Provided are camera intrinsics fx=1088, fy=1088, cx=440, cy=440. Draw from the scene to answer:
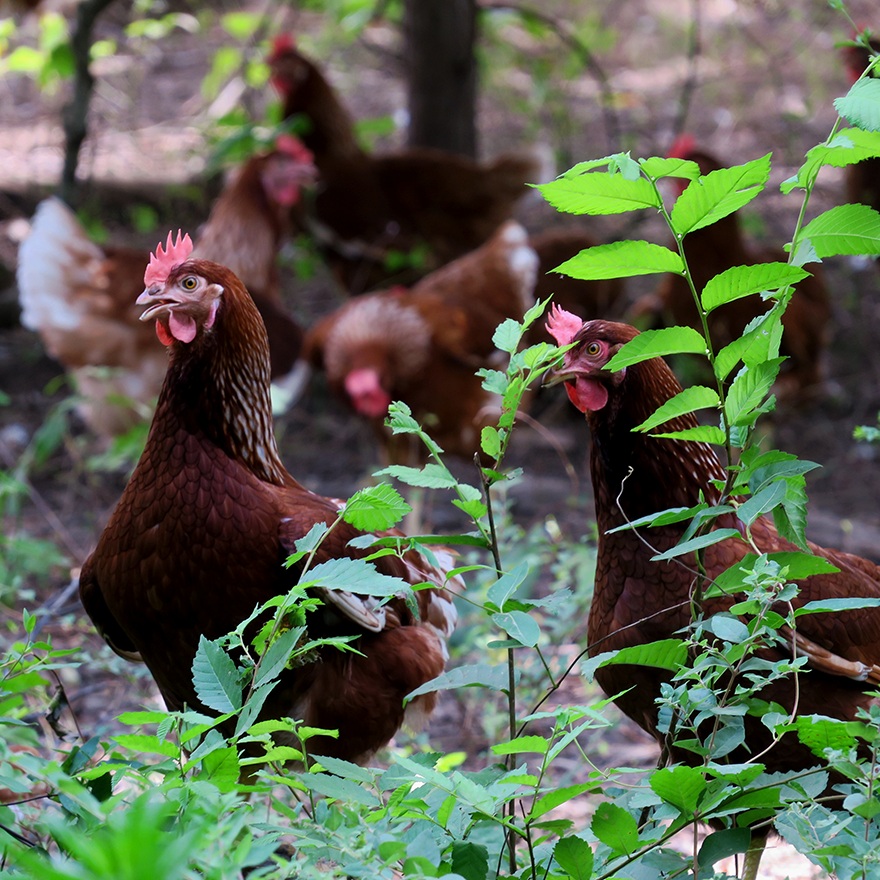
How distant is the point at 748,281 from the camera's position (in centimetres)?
149

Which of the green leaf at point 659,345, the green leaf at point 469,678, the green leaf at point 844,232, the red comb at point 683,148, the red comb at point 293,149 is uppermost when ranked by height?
the green leaf at point 844,232

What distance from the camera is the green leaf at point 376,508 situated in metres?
1.64

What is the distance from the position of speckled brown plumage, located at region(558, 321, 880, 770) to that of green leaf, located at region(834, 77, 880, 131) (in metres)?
0.88

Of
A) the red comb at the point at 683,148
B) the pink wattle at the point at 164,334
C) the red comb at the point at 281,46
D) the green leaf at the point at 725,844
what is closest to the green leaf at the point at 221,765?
the green leaf at the point at 725,844

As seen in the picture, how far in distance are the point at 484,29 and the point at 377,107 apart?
9.69 ft

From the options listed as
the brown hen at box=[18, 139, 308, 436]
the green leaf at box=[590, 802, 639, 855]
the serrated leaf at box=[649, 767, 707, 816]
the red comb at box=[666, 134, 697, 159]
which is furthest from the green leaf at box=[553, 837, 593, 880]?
the red comb at box=[666, 134, 697, 159]

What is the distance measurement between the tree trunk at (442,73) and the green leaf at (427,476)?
5.52 metres

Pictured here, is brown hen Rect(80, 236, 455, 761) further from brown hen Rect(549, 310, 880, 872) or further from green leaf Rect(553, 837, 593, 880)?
green leaf Rect(553, 837, 593, 880)

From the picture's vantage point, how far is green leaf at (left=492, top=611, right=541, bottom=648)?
1568 mm

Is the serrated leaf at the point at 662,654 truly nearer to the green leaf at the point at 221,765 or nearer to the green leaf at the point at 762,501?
the green leaf at the point at 762,501

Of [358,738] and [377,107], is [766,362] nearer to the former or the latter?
[358,738]

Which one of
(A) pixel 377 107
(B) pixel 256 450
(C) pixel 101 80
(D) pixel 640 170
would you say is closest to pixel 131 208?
(C) pixel 101 80

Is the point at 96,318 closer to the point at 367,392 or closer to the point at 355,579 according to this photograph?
the point at 367,392

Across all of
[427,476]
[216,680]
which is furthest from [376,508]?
[216,680]
